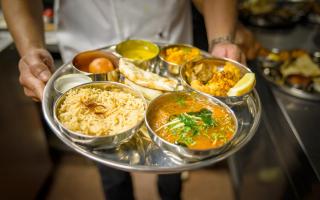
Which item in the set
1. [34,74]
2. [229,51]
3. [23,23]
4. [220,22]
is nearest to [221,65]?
[229,51]

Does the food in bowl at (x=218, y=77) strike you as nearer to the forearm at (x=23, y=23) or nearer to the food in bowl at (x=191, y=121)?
the food in bowl at (x=191, y=121)

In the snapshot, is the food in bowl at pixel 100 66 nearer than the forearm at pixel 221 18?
Yes

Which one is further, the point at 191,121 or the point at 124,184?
the point at 124,184

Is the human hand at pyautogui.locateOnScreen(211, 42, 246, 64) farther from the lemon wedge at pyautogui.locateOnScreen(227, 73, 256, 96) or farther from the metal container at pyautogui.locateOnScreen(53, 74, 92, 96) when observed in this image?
the metal container at pyautogui.locateOnScreen(53, 74, 92, 96)

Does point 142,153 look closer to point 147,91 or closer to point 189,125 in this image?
point 189,125

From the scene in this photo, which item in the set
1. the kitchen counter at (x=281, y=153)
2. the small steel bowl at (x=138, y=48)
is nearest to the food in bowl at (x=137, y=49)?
the small steel bowl at (x=138, y=48)

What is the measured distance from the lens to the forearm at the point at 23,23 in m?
1.36

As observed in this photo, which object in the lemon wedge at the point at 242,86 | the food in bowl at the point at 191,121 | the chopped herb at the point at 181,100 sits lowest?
the chopped herb at the point at 181,100

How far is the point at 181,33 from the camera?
157 cm

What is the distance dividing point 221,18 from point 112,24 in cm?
55

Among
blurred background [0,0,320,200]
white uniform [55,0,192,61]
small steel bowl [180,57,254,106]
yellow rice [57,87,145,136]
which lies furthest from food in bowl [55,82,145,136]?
blurred background [0,0,320,200]

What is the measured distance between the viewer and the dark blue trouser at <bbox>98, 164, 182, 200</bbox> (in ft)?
5.32

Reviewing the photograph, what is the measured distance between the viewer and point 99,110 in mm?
1070

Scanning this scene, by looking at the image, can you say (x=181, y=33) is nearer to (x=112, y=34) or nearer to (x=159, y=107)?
(x=112, y=34)
